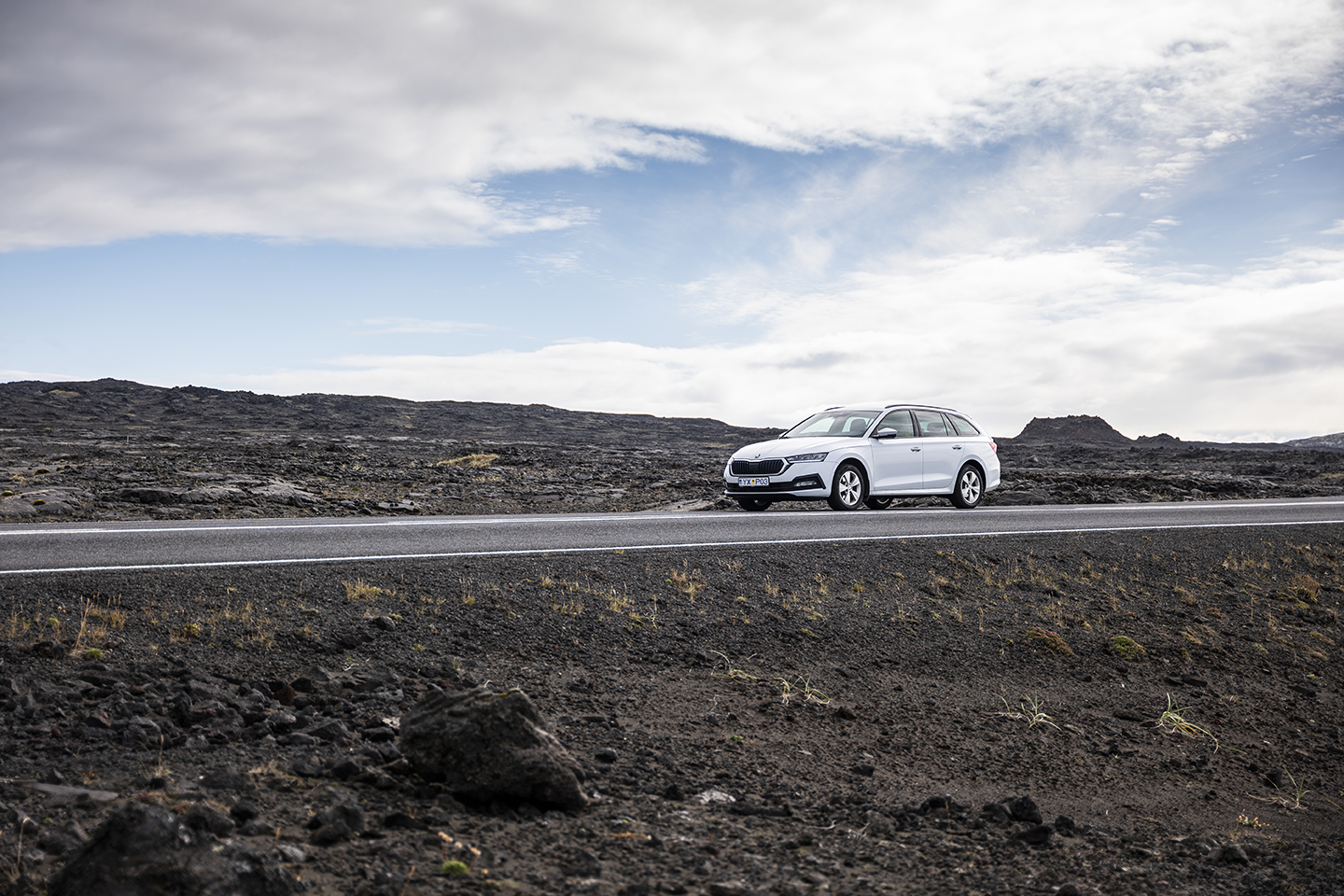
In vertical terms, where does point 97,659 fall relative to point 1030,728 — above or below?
above

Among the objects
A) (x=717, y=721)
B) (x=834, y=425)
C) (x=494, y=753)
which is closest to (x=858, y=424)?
(x=834, y=425)

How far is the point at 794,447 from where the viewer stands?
16.6 meters

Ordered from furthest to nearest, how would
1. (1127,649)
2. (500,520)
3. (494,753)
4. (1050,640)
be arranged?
(500,520) → (1127,649) → (1050,640) → (494,753)

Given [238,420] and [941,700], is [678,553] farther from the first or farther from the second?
[238,420]

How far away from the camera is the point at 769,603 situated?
9430mm

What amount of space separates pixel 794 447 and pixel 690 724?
10522 millimetres

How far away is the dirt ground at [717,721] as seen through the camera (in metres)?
4.31

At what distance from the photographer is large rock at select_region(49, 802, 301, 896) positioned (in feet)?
10.6

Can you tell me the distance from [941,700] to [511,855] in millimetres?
4827

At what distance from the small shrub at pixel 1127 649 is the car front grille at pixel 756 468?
7.16 m

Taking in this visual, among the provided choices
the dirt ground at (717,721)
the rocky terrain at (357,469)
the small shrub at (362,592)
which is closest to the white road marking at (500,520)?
the dirt ground at (717,721)

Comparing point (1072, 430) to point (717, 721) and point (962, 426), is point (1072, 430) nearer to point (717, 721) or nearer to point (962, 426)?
point (962, 426)

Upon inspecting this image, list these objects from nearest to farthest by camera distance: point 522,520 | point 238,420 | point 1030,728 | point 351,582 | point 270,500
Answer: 1. point 1030,728
2. point 351,582
3. point 522,520
4. point 270,500
5. point 238,420

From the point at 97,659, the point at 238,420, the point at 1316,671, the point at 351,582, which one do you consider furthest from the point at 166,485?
the point at 238,420
